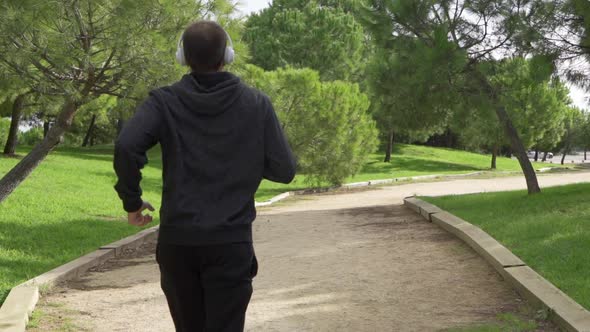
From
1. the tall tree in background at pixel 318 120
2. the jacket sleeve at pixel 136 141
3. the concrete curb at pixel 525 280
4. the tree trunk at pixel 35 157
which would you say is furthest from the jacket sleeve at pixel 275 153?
the tall tree in background at pixel 318 120

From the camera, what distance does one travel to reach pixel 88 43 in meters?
8.17

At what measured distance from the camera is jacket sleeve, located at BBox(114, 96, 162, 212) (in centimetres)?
241

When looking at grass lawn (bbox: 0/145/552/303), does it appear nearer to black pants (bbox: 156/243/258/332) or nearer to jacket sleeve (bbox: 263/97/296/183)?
black pants (bbox: 156/243/258/332)

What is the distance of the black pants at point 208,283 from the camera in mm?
2398

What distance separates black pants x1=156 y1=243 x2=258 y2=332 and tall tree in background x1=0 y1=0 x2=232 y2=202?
5871 millimetres

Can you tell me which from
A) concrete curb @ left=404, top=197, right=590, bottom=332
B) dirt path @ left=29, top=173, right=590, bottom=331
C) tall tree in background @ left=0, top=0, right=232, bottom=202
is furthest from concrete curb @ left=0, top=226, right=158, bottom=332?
concrete curb @ left=404, top=197, right=590, bottom=332

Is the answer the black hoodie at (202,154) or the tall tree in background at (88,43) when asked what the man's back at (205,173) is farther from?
the tall tree in background at (88,43)

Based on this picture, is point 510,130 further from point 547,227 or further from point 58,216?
point 58,216

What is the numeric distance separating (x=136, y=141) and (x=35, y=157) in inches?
281

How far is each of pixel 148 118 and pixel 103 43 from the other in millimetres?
6065

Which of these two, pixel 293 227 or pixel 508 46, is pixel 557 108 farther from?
pixel 293 227

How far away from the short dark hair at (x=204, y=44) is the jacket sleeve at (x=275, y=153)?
0.24 m

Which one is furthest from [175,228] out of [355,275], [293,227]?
[293,227]

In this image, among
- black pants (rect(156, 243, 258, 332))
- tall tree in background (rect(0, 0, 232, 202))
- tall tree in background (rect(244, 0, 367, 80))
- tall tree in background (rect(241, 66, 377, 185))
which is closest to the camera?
black pants (rect(156, 243, 258, 332))
